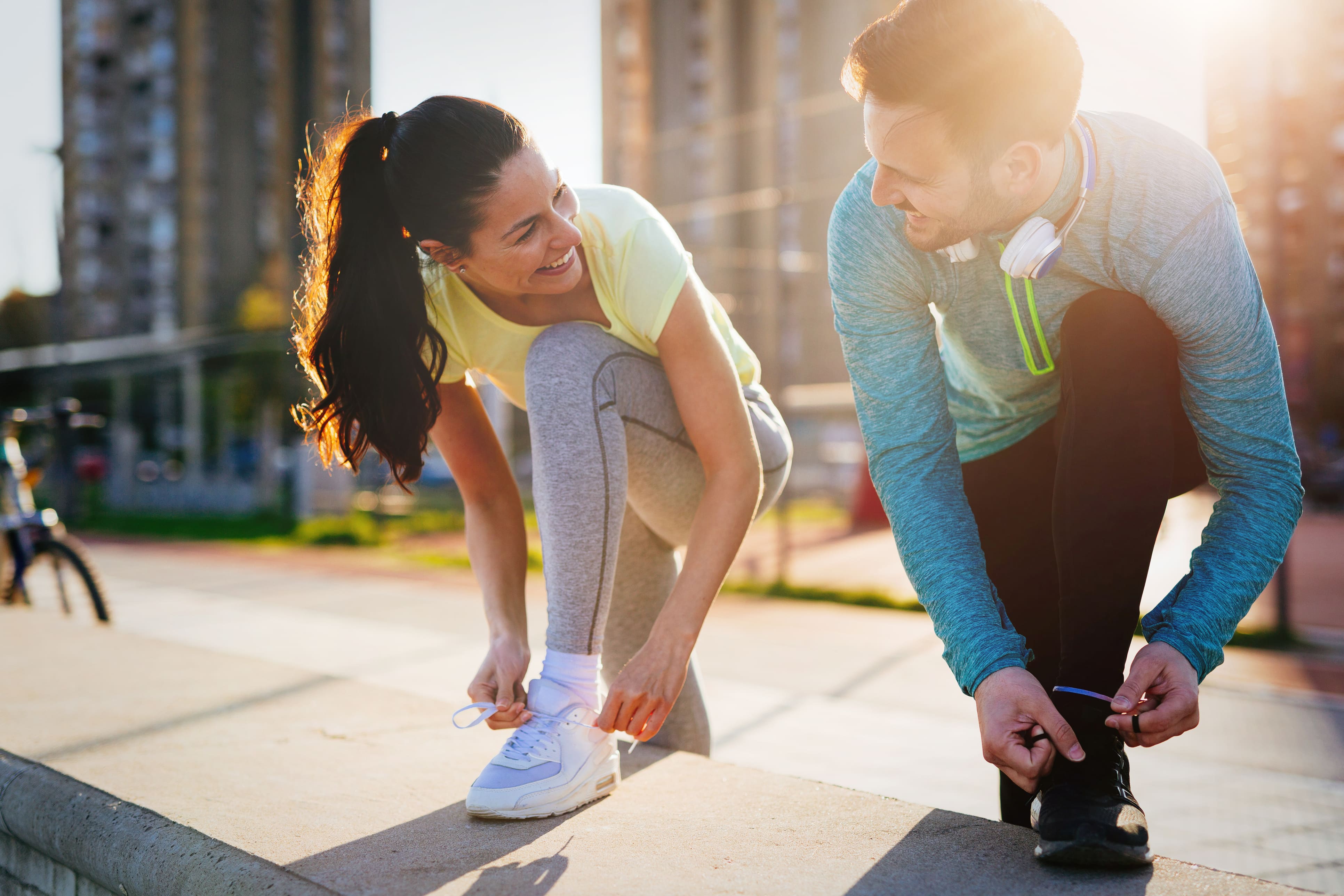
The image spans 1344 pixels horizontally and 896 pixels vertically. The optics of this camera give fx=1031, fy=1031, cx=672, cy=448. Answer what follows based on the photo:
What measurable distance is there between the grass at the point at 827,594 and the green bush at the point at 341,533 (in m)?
4.52

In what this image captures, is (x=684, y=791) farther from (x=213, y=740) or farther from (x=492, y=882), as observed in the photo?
(x=213, y=740)

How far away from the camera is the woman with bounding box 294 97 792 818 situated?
135 centimetres

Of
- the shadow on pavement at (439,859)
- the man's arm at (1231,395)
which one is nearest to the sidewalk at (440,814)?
the shadow on pavement at (439,859)

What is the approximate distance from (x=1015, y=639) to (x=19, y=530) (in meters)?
4.51

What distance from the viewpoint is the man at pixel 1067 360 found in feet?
3.45

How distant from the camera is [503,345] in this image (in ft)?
5.33

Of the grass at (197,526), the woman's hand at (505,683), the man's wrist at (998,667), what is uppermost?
the man's wrist at (998,667)

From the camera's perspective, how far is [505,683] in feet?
4.75

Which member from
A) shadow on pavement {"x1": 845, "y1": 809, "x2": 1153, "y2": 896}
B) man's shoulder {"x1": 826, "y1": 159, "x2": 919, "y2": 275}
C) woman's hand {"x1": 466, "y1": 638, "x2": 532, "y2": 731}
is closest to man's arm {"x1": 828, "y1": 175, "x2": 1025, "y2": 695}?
man's shoulder {"x1": 826, "y1": 159, "x2": 919, "y2": 275}

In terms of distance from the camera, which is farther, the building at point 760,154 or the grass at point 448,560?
the grass at point 448,560

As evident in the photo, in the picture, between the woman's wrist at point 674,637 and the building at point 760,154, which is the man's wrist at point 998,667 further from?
the building at point 760,154

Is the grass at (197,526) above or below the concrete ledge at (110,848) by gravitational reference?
below

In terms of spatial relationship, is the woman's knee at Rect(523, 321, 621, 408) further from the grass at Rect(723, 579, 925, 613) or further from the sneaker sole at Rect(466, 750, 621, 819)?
the grass at Rect(723, 579, 925, 613)

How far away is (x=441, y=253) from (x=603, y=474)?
1.29 feet
